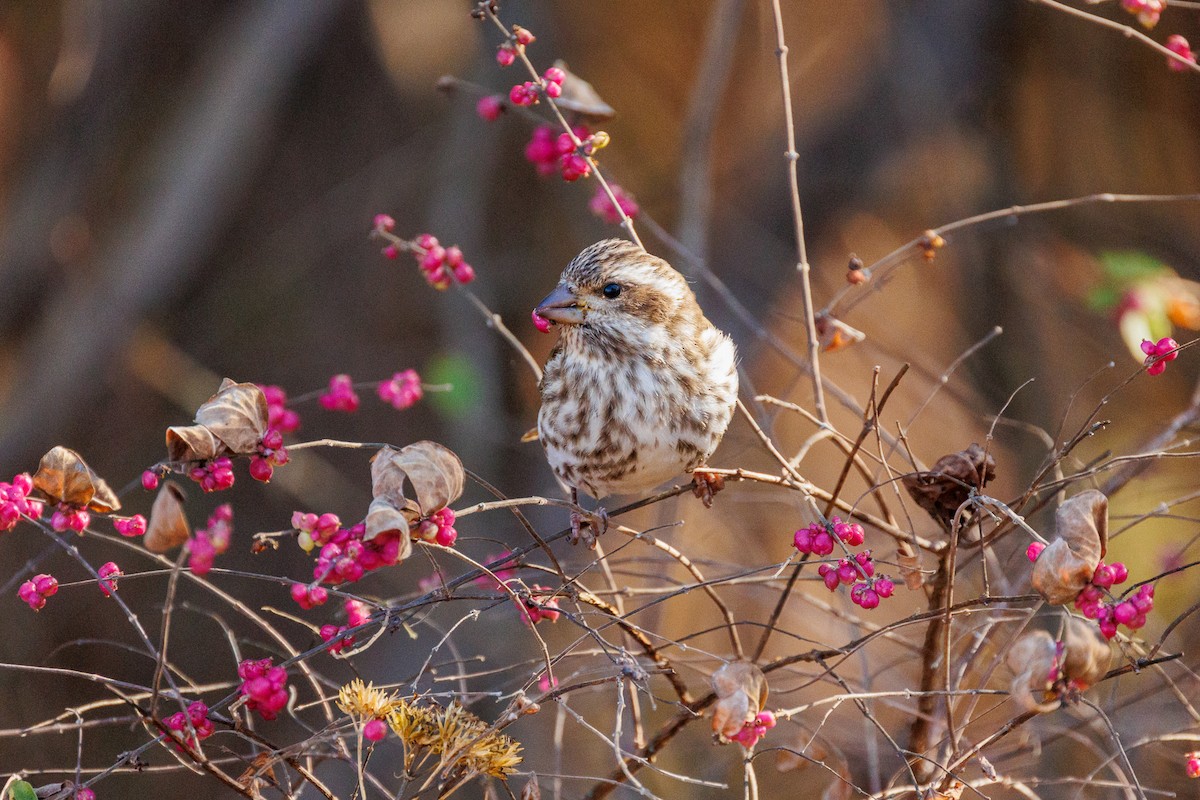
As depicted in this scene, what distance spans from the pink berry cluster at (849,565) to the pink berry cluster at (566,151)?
43.4 inches

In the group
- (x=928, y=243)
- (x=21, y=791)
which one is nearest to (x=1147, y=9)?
(x=928, y=243)

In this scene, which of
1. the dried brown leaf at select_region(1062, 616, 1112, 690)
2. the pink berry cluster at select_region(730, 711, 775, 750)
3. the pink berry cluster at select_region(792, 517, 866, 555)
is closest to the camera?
the dried brown leaf at select_region(1062, 616, 1112, 690)

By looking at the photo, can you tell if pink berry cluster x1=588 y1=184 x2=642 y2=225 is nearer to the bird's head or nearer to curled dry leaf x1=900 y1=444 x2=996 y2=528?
the bird's head

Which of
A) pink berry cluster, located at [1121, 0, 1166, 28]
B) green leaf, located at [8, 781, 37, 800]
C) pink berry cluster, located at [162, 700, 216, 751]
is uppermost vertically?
pink berry cluster, located at [1121, 0, 1166, 28]

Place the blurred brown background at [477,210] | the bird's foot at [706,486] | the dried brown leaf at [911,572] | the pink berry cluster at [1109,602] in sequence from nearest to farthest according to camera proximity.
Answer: the pink berry cluster at [1109,602] → the dried brown leaf at [911,572] → the bird's foot at [706,486] → the blurred brown background at [477,210]

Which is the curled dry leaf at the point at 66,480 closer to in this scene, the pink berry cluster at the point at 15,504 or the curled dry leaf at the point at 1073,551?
the pink berry cluster at the point at 15,504

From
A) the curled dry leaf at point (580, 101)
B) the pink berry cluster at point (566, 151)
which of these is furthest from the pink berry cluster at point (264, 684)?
the curled dry leaf at point (580, 101)

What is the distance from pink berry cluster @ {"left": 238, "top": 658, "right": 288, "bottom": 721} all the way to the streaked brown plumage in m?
1.38

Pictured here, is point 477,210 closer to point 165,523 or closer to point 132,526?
point 132,526

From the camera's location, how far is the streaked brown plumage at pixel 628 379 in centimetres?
333

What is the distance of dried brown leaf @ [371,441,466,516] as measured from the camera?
6.70 ft

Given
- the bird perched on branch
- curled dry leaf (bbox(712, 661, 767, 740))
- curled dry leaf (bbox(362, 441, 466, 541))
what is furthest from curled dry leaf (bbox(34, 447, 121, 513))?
the bird perched on branch

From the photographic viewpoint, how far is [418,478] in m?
2.04

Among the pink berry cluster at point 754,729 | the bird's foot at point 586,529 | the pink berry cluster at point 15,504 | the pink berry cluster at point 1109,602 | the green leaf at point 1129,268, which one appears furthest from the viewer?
the green leaf at point 1129,268
